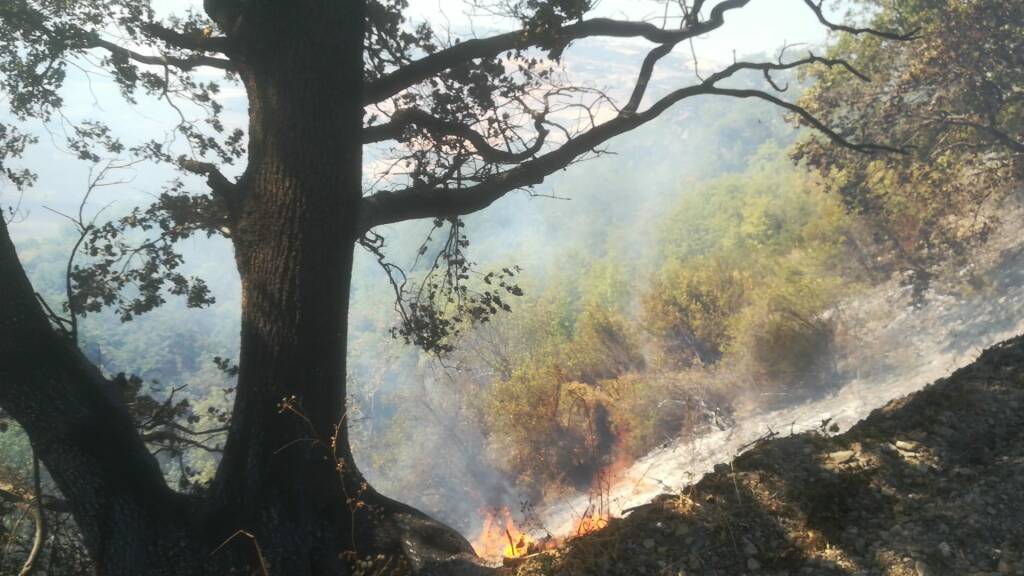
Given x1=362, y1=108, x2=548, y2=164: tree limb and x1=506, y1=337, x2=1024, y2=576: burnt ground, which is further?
x1=362, y1=108, x2=548, y2=164: tree limb

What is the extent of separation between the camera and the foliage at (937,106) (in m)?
12.7

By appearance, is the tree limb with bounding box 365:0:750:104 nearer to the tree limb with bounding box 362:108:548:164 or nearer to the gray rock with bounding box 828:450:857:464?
the tree limb with bounding box 362:108:548:164

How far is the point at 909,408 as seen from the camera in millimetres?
3293

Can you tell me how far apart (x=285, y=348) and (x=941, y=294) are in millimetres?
20243

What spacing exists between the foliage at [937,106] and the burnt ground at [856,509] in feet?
35.4

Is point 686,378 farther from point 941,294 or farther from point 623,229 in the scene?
point 623,229

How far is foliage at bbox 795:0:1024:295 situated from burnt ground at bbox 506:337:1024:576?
10.8 metres

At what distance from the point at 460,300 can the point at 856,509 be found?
14.3ft

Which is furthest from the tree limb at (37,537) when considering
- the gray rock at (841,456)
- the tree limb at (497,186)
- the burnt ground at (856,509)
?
the gray rock at (841,456)

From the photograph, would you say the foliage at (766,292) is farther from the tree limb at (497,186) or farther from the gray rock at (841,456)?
the gray rock at (841,456)

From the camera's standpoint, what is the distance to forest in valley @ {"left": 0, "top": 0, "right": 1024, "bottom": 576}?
2971 mm

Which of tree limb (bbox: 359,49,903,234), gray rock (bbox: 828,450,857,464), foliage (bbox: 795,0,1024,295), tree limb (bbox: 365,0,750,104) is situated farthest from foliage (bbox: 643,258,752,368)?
gray rock (bbox: 828,450,857,464)

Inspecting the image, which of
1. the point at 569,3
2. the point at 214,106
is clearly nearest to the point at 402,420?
the point at 214,106

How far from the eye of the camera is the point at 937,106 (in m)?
13.6
